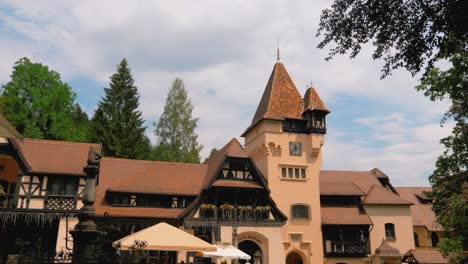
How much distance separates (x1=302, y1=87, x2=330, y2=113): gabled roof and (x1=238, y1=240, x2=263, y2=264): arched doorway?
1106cm

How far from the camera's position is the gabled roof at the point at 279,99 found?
1247 inches

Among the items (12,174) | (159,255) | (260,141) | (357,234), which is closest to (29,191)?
(12,174)

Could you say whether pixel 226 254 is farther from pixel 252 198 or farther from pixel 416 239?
pixel 416 239

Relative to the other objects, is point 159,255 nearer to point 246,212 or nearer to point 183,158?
point 246,212

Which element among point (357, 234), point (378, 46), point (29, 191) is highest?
point (378, 46)

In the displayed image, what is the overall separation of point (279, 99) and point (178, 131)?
40.4ft

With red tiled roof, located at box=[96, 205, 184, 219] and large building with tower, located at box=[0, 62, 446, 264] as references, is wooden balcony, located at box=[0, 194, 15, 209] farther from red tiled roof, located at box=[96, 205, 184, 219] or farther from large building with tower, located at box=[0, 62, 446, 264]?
red tiled roof, located at box=[96, 205, 184, 219]

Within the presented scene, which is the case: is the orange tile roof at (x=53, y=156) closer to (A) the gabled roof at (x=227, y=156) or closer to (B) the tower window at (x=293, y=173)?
(A) the gabled roof at (x=227, y=156)

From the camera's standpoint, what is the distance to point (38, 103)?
115 ft

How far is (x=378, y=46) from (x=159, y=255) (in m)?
19.8

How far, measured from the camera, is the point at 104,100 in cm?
4303

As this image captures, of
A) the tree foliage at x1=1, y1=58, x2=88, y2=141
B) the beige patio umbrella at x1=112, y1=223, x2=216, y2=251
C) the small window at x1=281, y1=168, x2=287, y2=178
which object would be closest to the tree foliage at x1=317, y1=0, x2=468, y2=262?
the beige patio umbrella at x1=112, y1=223, x2=216, y2=251

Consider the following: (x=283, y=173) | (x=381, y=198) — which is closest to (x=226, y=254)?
(x=283, y=173)

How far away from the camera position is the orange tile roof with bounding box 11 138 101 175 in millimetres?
23141
